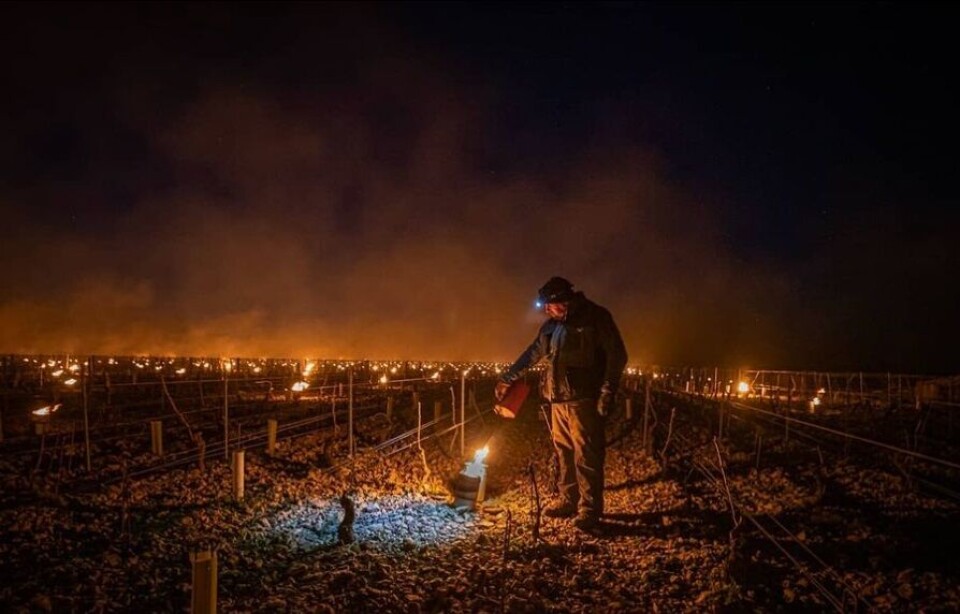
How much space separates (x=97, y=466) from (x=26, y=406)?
12.3 meters

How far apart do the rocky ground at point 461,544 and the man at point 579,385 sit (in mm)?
345

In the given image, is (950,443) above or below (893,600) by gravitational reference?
below

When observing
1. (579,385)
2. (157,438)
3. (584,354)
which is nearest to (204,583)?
(579,385)

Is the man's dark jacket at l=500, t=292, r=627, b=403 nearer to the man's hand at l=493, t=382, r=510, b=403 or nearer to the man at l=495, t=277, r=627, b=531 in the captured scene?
the man at l=495, t=277, r=627, b=531

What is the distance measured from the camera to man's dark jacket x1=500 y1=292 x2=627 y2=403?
17.7 feet

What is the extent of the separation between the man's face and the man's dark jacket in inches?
1.7

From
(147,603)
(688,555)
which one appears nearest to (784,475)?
(688,555)

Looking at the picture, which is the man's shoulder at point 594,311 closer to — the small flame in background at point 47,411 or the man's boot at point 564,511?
the man's boot at point 564,511

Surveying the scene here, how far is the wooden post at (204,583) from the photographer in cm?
273

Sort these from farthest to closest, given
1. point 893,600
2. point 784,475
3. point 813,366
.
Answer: point 813,366 → point 784,475 → point 893,600

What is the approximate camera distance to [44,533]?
5.29 meters

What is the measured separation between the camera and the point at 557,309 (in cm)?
555

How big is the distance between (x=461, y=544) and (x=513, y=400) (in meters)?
1.69

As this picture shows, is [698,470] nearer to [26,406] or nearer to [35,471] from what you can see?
[35,471]
